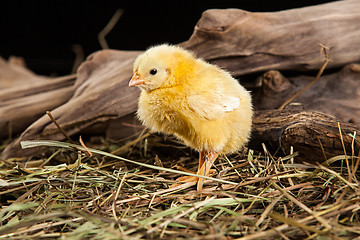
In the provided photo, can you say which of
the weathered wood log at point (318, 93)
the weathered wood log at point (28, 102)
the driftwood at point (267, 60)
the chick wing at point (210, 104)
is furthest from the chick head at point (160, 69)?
the weathered wood log at point (28, 102)

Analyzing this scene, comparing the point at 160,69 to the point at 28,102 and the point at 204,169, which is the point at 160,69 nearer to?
the point at 204,169

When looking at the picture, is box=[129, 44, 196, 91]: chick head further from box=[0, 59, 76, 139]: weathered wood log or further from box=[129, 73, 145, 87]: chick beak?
box=[0, 59, 76, 139]: weathered wood log

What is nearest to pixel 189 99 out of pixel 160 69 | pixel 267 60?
pixel 160 69

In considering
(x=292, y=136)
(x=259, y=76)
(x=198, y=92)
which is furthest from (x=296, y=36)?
(x=198, y=92)

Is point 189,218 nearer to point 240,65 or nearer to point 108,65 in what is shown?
point 240,65

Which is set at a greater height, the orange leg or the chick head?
the chick head

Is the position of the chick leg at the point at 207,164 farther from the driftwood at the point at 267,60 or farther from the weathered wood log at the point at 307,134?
the driftwood at the point at 267,60

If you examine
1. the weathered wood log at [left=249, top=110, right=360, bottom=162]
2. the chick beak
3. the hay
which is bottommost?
the hay

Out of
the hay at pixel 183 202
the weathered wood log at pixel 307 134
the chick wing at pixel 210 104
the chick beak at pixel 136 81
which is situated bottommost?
the hay at pixel 183 202

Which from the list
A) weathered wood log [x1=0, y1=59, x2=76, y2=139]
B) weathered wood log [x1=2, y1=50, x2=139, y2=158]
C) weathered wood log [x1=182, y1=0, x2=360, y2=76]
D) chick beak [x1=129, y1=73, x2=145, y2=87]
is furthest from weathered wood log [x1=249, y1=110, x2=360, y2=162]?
weathered wood log [x1=0, y1=59, x2=76, y2=139]
